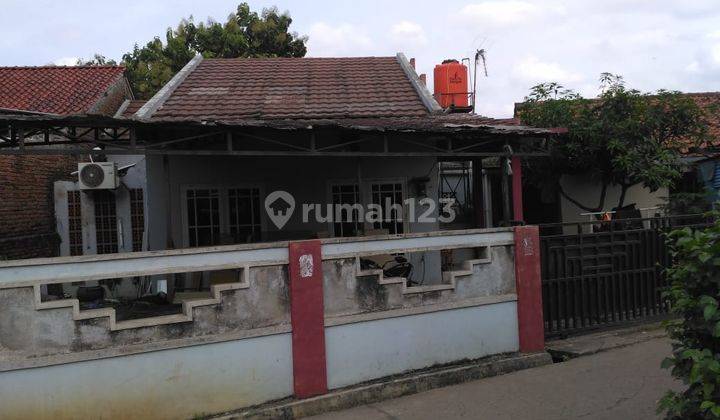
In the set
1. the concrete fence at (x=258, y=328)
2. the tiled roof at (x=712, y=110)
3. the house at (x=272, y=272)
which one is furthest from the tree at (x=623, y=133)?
the concrete fence at (x=258, y=328)

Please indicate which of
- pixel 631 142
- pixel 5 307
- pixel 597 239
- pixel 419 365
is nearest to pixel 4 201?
pixel 5 307

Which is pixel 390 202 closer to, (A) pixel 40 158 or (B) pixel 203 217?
(B) pixel 203 217

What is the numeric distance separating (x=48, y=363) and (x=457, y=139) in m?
6.33

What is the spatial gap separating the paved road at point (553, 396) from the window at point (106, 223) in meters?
10.5

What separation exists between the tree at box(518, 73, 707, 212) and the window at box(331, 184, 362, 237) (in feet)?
11.2

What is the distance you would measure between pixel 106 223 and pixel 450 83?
8.81 meters

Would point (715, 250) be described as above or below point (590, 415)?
above

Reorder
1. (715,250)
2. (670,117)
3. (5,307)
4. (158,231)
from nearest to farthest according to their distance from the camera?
1. (715,250)
2. (5,307)
3. (158,231)
4. (670,117)

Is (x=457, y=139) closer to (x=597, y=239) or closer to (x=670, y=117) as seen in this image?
(x=597, y=239)

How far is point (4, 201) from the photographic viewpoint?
41.1ft

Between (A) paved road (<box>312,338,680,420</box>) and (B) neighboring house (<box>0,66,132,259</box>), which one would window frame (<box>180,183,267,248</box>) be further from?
(A) paved road (<box>312,338,680,420</box>)

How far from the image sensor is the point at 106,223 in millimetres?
13938

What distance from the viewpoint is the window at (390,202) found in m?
9.82

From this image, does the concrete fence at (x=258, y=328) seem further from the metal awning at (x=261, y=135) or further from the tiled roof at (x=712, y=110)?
the tiled roof at (x=712, y=110)
